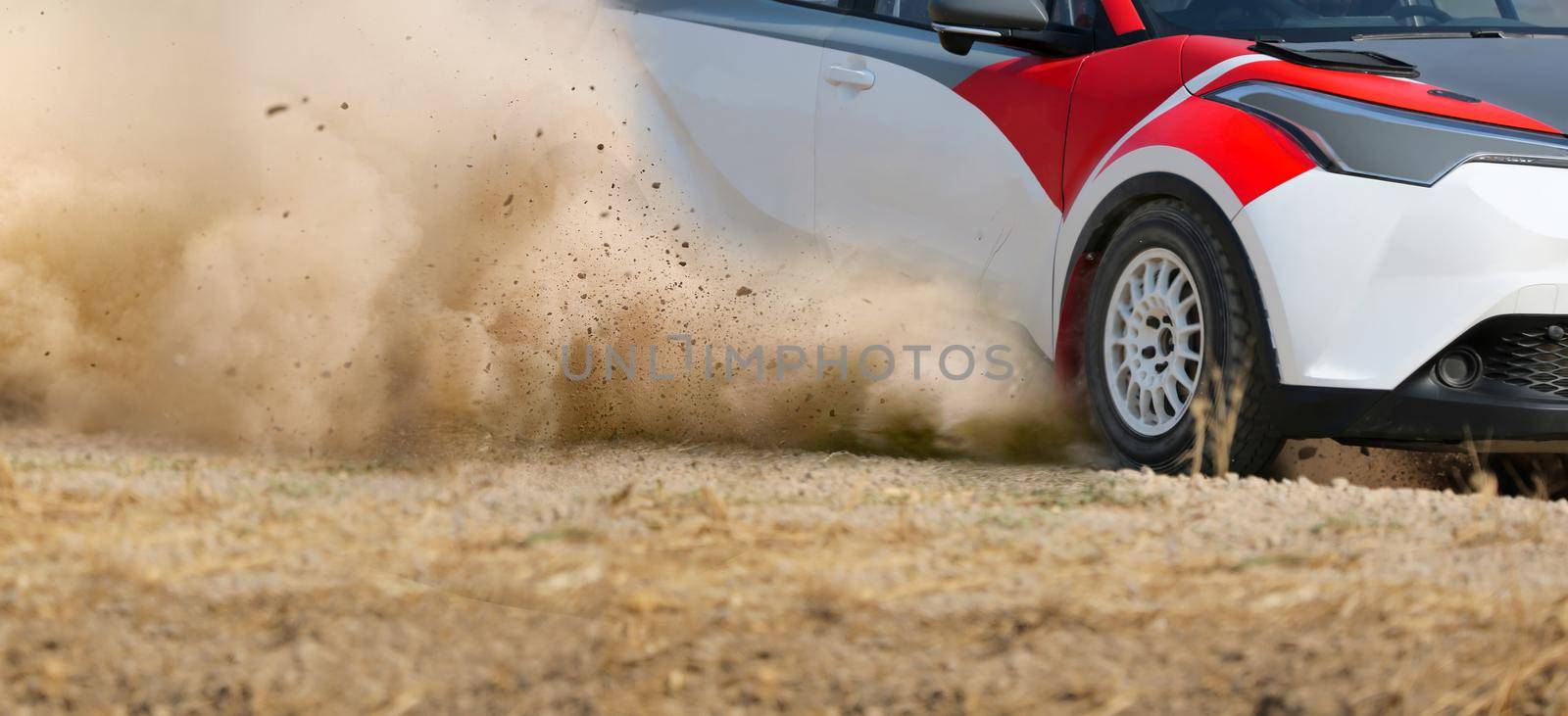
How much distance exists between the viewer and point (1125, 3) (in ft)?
16.0

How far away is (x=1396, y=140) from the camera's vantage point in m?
3.87

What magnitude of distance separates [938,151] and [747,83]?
1.08 m

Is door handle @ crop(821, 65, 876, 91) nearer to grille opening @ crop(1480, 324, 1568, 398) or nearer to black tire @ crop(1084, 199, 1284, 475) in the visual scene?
black tire @ crop(1084, 199, 1284, 475)

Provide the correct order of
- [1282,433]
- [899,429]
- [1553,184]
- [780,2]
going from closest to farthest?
[1553,184], [1282,433], [899,429], [780,2]

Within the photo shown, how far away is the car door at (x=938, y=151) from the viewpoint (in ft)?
16.1

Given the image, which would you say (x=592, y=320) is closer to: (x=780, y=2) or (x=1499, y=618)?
(x=780, y=2)

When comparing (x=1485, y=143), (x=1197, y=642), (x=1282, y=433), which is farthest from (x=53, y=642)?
(x=1485, y=143)

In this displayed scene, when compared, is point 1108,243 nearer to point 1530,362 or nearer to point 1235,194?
point 1235,194

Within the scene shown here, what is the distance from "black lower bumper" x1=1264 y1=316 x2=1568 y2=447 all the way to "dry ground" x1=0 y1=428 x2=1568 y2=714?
25cm

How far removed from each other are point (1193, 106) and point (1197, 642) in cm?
182

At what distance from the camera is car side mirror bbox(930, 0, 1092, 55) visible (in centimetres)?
486

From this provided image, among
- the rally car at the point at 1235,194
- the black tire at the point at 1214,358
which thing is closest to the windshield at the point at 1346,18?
the rally car at the point at 1235,194

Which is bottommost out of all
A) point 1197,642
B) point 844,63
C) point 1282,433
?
point 1197,642

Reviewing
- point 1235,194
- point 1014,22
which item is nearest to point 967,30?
point 1014,22
